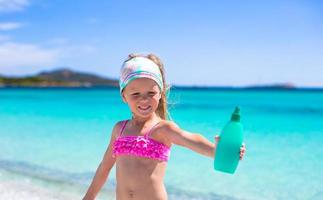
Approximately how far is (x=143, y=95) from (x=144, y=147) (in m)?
0.29

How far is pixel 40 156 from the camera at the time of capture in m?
8.98

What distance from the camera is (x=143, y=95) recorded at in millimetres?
2623

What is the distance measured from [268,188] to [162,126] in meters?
4.38

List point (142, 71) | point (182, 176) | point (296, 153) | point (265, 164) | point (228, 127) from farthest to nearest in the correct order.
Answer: point (296, 153) < point (265, 164) < point (182, 176) < point (142, 71) < point (228, 127)

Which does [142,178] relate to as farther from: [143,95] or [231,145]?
[231,145]

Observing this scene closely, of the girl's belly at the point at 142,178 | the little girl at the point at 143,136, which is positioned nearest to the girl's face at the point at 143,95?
the little girl at the point at 143,136

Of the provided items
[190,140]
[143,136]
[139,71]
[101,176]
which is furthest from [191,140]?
[101,176]

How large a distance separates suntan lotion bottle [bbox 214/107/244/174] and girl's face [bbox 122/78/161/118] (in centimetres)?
65

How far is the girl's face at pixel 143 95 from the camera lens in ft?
8.57

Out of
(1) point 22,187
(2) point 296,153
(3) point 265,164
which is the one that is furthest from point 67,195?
(2) point 296,153

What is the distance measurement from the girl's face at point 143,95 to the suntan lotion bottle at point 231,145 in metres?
0.65

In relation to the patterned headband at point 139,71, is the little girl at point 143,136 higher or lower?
lower

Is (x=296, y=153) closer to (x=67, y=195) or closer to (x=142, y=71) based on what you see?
(x=67, y=195)

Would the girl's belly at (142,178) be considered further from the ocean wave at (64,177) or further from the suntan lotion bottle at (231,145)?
the ocean wave at (64,177)
